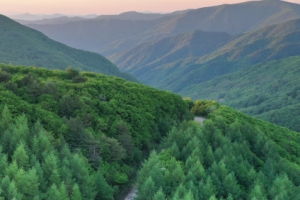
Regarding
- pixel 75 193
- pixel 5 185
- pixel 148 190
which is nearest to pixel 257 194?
pixel 148 190

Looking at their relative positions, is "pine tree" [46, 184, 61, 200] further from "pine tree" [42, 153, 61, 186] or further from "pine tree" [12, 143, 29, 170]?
"pine tree" [12, 143, 29, 170]

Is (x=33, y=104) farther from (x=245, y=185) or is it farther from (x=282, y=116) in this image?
(x=282, y=116)

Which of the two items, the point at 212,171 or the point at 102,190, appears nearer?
the point at 102,190

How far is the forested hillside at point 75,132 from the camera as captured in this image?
26250 mm

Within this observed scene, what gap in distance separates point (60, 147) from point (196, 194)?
1331 cm

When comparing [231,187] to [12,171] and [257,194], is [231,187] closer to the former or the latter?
[257,194]

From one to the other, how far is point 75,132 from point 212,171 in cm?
1466

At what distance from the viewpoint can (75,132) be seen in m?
36.1

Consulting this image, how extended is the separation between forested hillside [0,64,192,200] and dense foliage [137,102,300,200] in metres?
4.47

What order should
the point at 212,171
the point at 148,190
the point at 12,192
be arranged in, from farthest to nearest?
the point at 212,171 < the point at 148,190 < the point at 12,192

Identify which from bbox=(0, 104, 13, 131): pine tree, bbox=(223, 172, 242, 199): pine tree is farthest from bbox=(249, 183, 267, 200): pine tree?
bbox=(0, 104, 13, 131): pine tree

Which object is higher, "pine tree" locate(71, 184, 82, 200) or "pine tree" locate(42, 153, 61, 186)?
"pine tree" locate(42, 153, 61, 186)

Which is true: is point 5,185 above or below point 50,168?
above

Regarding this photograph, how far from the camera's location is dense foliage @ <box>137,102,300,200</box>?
2844 cm
